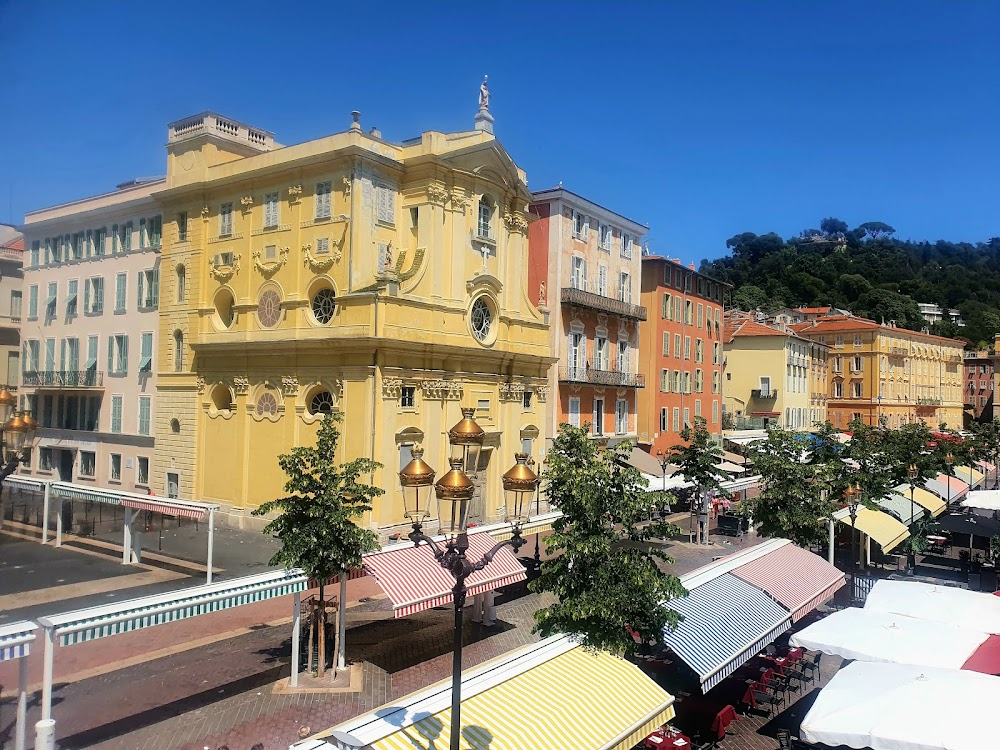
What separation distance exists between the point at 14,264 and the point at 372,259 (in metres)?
11.5

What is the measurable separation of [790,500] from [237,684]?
621 inches

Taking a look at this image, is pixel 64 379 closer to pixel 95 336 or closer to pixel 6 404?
pixel 95 336

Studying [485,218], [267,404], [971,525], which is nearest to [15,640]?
[267,404]

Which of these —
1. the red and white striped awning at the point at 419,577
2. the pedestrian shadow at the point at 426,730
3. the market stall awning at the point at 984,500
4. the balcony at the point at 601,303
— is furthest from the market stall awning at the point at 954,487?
the pedestrian shadow at the point at 426,730

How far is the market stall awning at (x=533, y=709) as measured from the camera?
359 inches

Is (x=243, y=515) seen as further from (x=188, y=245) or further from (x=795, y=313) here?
(x=795, y=313)

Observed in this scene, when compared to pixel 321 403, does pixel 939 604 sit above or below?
below

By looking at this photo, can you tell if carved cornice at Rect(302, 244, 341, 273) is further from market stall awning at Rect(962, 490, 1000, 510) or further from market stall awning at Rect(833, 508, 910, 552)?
market stall awning at Rect(962, 490, 1000, 510)

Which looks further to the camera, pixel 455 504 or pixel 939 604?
pixel 939 604

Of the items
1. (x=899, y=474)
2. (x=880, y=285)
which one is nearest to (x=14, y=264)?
(x=899, y=474)

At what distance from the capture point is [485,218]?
107ft

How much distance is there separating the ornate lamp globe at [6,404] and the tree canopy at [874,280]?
9922cm

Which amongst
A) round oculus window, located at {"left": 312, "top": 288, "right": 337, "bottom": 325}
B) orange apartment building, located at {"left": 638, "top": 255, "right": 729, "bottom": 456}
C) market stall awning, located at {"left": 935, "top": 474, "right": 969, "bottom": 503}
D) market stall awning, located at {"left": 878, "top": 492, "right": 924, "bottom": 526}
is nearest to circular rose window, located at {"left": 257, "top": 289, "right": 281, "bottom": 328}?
round oculus window, located at {"left": 312, "top": 288, "right": 337, "bottom": 325}

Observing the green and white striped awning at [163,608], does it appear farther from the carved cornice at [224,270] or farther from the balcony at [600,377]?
the balcony at [600,377]
